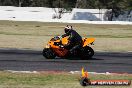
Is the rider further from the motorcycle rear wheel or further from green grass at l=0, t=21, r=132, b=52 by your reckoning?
green grass at l=0, t=21, r=132, b=52

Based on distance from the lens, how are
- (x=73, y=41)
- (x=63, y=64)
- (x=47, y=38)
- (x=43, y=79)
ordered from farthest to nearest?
(x=47, y=38) < (x=73, y=41) < (x=63, y=64) < (x=43, y=79)

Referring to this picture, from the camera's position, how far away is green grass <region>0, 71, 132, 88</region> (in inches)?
460

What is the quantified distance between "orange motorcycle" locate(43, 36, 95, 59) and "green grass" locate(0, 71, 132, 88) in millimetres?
5301

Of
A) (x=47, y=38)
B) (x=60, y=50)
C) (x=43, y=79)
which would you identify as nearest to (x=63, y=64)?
(x=60, y=50)

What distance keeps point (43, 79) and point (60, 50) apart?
671cm

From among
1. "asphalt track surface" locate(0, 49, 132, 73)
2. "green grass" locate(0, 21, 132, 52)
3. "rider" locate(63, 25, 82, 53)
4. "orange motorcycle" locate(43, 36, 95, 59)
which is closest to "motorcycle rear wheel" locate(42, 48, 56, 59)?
"orange motorcycle" locate(43, 36, 95, 59)

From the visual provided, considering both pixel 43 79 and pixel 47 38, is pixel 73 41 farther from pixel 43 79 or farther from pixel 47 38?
pixel 47 38

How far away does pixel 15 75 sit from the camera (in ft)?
44.3

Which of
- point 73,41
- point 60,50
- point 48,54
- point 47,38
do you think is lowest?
point 47,38

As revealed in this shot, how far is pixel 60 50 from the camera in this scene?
19375 millimetres

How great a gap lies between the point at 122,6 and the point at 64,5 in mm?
13432

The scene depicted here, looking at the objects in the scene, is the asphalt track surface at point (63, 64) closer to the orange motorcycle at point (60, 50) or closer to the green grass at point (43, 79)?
the orange motorcycle at point (60, 50)

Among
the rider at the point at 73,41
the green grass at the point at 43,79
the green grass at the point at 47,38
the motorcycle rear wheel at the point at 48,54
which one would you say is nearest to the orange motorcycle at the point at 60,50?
the motorcycle rear wheel at the point at 48,54

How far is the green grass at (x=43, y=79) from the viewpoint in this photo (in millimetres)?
11672
